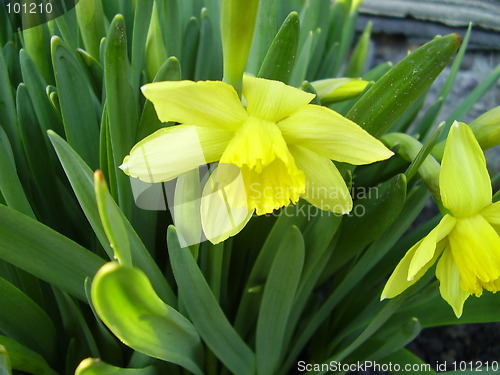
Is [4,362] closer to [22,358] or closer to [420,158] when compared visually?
[22,358]

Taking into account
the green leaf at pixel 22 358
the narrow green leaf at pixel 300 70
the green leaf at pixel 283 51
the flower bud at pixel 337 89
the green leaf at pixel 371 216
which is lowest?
the green leaf at pixel 22 358

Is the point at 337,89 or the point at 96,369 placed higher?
the point at 337,89

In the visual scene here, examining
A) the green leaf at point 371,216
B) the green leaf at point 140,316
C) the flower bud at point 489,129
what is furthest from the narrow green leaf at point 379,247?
the green leaf at point 140,316

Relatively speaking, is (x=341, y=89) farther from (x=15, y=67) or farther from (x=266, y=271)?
(x=15, y=67)

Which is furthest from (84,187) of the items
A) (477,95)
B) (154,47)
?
(477,95)

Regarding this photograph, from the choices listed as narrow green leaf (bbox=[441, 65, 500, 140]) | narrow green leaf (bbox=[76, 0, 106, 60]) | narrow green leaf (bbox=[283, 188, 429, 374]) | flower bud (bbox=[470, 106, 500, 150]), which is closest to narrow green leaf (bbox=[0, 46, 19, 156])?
narrow green leaf (bbox=[76, 0, 106, 60])

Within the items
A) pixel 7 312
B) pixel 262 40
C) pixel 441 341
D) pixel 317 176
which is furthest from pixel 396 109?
pixel 441 341

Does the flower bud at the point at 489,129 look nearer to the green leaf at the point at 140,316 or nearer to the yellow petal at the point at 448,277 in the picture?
the yellow petal at the point at 448,277
